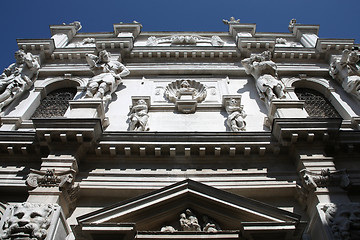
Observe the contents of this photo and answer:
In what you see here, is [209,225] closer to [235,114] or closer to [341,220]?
[341,220]

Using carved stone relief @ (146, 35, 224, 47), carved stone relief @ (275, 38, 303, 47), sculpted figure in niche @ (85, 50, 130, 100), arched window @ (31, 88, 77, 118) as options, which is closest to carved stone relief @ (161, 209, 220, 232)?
sculpted figure in niche @ (85, 50, 130, 100)

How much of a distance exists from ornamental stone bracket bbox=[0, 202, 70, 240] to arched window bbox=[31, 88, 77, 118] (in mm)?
5815

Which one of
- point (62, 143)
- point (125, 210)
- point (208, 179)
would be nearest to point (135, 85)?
point (62, 143)

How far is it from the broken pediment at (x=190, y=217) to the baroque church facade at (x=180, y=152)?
24 mm

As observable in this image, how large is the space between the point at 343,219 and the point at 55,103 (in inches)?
435

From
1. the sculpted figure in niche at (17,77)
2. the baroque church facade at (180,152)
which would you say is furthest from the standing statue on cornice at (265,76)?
the sculpted figure in niche at (17,77)

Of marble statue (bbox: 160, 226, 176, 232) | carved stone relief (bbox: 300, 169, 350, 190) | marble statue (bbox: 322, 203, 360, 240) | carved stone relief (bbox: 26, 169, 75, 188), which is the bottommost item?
marble statue (bbox: 322, 203, 360, 240)

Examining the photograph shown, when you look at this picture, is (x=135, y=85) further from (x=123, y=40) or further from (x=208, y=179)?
(x=208, y=179)

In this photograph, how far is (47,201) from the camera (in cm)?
773

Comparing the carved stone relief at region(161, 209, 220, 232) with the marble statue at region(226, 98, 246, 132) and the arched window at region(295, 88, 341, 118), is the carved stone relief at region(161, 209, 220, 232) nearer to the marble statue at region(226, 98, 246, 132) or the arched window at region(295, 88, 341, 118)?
the marble statue at region(226, 98, 246, 132)

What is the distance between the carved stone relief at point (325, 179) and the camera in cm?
801

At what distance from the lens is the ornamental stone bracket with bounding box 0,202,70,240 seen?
22.3 ft

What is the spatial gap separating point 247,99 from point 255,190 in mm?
5058

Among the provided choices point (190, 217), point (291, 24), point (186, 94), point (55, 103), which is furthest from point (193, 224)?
point (291, 24)
